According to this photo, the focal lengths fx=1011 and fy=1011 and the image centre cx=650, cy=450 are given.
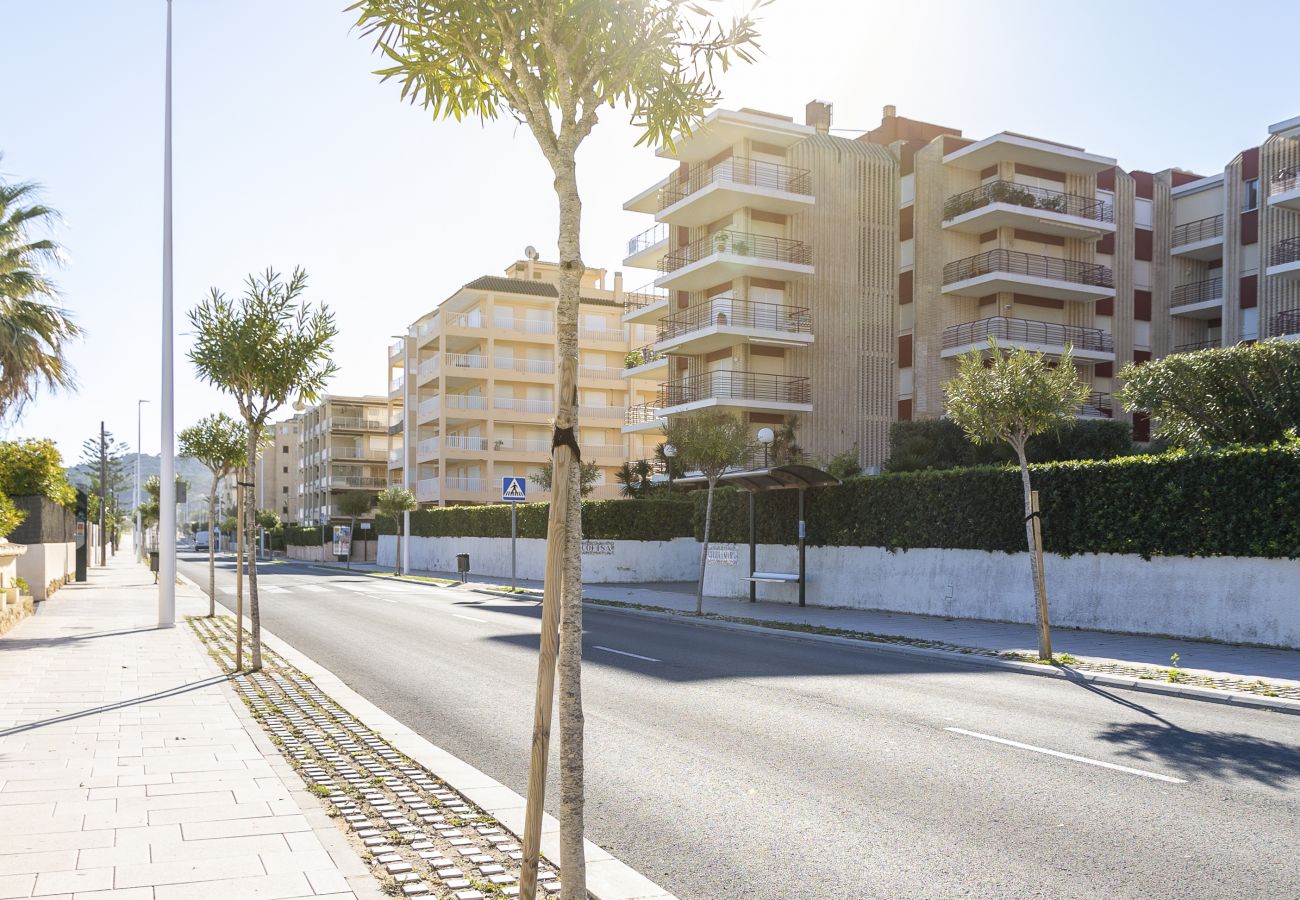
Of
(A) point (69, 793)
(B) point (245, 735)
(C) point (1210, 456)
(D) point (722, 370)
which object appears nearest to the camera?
(A) point (69, 793)

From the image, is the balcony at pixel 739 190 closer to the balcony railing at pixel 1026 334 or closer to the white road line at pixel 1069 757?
the balcony railing at pixel 1026 334

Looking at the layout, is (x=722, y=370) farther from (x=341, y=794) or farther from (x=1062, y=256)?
(x=341, y=794)

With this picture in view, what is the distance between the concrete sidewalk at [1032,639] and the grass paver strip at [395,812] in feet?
30.8

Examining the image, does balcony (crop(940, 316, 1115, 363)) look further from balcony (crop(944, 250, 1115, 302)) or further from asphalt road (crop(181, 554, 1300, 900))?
asphalt road (crop(181, 554, 1300, 900))

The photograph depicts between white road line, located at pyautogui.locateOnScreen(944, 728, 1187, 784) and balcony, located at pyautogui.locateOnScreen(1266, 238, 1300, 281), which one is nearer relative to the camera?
white road line, located at pyautogui.locateOnScreen(944, 728, 1187, 784)

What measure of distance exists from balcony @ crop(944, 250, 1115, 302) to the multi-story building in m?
57.1

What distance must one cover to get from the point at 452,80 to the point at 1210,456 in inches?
560

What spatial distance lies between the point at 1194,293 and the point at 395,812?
162ft

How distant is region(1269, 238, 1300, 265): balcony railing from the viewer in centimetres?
3750

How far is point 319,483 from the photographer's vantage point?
306ft

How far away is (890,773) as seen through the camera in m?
7.05

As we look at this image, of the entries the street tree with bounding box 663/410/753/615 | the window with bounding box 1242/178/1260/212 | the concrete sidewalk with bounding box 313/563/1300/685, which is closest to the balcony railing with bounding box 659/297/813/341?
the street tree with bounding box 663/410/753/615

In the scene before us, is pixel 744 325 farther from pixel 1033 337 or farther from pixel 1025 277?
pixel 1033 337

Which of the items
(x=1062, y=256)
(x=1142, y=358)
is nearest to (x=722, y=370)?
(x=1062, y=256)
